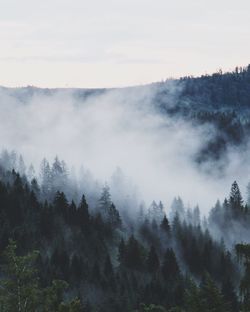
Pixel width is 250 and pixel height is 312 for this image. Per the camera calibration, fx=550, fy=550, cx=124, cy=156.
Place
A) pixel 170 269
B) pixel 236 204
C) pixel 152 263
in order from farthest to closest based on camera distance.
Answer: pixel 236 204 → pixel 152 263 → pixel 170 269

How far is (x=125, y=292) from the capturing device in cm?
9544

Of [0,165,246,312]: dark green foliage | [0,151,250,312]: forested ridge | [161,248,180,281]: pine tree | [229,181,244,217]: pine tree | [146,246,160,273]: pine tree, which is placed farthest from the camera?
[229,181,244,217]: pine tree

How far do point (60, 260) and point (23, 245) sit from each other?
7.55 m

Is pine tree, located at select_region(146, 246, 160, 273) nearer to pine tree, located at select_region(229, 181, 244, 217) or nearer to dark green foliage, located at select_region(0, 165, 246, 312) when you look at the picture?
dark green foliage, located at select_region(0, 165, 246, 312)

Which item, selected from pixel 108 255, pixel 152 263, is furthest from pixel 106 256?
pixel 152 263

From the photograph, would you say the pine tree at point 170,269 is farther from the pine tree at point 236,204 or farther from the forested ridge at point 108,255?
the pine tree at point 236,204

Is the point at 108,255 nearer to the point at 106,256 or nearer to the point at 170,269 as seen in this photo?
the point at 106,256

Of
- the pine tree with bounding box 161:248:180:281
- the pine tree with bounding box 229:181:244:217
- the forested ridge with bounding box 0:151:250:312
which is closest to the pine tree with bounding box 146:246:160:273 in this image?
the forested ridge with bounding box 0:151:250:312

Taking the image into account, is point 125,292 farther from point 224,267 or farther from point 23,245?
point 224,267

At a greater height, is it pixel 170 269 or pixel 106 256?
pixel 106 256

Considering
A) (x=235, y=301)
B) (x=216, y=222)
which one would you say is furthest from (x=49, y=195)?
(x=235, y=301)

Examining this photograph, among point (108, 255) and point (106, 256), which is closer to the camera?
point (108, 255)

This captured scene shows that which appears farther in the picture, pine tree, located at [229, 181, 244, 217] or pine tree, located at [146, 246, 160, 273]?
pine tree, located at [229, 181, 244, 217]

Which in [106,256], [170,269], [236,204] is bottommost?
[170,269]
